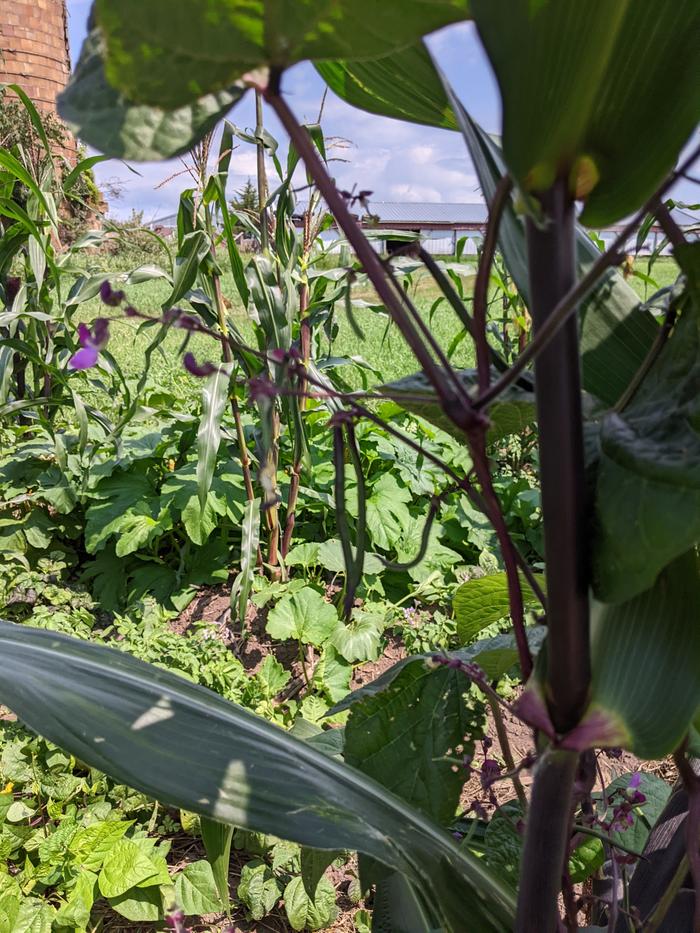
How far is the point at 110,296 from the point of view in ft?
0.93

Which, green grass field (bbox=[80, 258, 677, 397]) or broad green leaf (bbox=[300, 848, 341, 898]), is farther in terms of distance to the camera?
green grass field (bbox=[80, 258, 677, 397])

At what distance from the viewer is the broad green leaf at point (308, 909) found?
3.62 ft

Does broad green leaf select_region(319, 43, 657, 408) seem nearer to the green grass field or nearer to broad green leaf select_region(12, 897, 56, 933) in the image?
broad green leaf select_region(12, 897, 56, 933)

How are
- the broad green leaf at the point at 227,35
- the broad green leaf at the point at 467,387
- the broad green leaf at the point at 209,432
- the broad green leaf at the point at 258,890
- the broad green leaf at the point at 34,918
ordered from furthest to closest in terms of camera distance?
the broad green leaf at the point at 209,432 < the broad green leaf at the point at 258,890 < the broad green leaf at the point at 34,918 < the broad green leaf at the point at 467,387 < the broad green leaf at the point at 227,35

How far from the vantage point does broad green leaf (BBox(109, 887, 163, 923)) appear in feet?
3.59

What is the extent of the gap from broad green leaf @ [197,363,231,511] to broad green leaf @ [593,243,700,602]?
1.50 metres

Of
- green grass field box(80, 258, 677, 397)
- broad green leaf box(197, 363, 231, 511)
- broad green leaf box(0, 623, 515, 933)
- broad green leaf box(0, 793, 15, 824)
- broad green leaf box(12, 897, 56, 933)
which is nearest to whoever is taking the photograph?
broad green leaf box(0, 623, 515, 933)

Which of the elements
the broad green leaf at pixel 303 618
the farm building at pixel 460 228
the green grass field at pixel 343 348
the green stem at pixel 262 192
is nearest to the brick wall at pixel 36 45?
the green grass field at pixel 343 348

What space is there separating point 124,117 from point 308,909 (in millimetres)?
1202

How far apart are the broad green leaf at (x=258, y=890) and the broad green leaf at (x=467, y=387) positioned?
1041mm

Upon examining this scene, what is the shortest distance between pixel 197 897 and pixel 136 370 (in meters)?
3.93

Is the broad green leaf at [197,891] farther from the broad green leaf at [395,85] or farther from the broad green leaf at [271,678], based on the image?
the broad green leaf at [395,85]

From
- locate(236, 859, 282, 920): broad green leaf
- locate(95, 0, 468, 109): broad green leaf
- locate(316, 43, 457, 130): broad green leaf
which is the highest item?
locate(316, 43, 457, 130): broad green leaf

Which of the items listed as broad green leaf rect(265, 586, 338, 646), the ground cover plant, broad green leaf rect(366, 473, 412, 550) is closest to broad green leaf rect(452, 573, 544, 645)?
the ground cover plant
